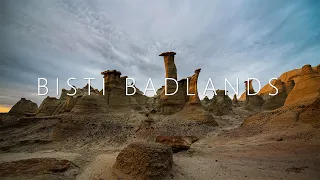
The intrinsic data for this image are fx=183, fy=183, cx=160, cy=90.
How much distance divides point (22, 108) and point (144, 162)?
36.2 meters

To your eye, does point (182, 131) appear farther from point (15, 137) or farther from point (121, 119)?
point (15, 137)

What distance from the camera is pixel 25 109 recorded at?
3338cm

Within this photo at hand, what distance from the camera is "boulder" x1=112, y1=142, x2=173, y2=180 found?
6.16m

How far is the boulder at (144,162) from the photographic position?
6.16 meters

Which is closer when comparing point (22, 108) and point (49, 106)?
point (49, 106)

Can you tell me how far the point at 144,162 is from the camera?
6.29 m

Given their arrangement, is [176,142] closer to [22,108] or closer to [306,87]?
[306,87]

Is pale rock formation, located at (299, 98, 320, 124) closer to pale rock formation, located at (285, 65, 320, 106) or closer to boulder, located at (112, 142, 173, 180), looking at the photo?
pale rock formation, located at (285, 65, 320, 106)

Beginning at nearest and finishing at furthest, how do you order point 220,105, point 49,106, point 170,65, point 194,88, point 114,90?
point 114,90 < point 194,88 < point 170,65 < point 49,106 < point 220,105

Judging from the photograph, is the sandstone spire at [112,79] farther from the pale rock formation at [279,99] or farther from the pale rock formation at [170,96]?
the pale rock formation at [279,99]

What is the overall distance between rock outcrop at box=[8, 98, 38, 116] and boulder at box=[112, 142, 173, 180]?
112 feet

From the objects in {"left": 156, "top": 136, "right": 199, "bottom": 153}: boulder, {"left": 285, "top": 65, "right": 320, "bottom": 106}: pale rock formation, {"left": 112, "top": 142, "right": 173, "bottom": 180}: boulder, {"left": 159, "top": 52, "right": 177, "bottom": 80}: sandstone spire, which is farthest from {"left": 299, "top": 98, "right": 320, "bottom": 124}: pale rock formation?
{"left": 159, "top": 52, "right": 177, "bottom": 80}: sandstone spire

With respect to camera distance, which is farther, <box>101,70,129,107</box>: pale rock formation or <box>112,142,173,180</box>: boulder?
<box>101,70,129,107</box>: pale rock formation

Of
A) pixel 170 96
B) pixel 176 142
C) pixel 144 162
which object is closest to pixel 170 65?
pixel 170 96
